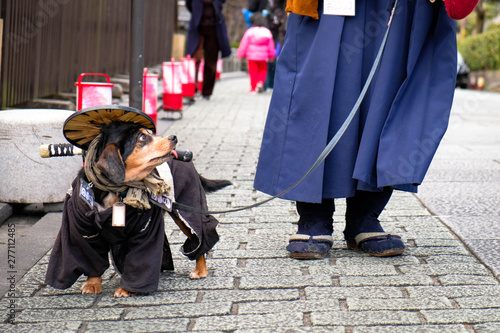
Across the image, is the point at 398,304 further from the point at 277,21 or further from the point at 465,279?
the point at 277,21

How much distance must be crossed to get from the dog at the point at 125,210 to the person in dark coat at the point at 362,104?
650 millimetres

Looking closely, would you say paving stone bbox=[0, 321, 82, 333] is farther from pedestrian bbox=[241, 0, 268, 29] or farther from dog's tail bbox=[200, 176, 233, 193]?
pedestrian bbox=[241, 0, 268, 29]

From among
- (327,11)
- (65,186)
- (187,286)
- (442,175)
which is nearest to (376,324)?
(187,286)

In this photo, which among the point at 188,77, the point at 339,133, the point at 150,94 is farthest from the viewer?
the point at 188,77

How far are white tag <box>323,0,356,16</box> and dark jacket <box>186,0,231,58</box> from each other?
894 centimetres

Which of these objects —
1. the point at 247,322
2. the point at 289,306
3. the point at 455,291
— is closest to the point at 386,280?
the point at 455,291

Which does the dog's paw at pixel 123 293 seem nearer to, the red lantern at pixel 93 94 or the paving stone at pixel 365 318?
the paving stone at pixel 365 318

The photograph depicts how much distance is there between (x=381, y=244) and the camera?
3.96 metres

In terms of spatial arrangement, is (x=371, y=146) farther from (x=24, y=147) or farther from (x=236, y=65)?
(x=236, y=65)

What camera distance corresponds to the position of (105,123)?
3205mm

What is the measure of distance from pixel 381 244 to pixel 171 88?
6654 mm

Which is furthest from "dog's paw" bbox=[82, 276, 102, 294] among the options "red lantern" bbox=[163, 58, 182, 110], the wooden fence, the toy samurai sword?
"red lantern" bbox=[163, 58, 182, 110]

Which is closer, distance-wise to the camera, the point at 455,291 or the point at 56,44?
the point at 455,291

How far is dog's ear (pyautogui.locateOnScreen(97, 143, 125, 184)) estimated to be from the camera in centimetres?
311
